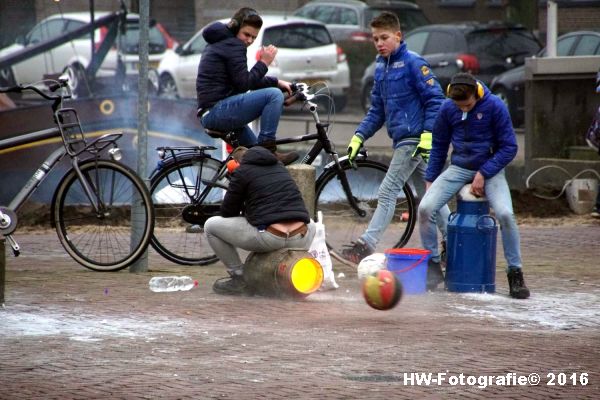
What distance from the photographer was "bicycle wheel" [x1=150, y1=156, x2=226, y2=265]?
10.4m

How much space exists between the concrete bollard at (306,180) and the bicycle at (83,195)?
1.09 m

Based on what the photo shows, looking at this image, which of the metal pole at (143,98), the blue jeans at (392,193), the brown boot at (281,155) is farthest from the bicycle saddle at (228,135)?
the blue jeans at (392,193)

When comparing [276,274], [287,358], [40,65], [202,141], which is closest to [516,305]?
[276,274]

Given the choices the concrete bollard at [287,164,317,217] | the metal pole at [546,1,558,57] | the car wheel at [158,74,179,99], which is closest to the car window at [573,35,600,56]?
the metal pole at [546,1,558,57]

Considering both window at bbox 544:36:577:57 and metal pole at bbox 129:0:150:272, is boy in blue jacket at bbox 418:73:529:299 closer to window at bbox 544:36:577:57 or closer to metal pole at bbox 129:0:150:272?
metal pole at bbox 129:0:150:272

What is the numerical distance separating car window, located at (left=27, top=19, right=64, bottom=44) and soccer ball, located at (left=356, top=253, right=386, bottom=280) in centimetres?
568

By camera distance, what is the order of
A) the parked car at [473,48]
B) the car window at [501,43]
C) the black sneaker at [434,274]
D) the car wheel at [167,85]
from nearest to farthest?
the black sneaker at [434,274] → the car wheel at [167,85] → the parked car at [473,48] → the car window at [501,43]

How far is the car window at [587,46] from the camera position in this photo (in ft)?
64.3

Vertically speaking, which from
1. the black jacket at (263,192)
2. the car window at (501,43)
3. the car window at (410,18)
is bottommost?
the black jacket at (263,192)

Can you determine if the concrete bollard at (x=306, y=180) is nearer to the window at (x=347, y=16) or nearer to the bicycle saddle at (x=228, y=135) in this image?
the bicycle saddle at (x=228, y=135)

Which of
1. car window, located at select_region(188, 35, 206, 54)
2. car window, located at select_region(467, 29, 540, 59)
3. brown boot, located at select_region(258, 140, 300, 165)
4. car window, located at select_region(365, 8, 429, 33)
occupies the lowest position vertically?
brown boot, located at select_region(258, 140, 300, 165)

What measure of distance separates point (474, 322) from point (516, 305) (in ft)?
2.37

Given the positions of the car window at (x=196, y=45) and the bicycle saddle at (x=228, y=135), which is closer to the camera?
the bicycle saddle at (x=228, y=135)

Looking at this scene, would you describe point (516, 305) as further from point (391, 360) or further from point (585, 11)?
point (585, 11)
